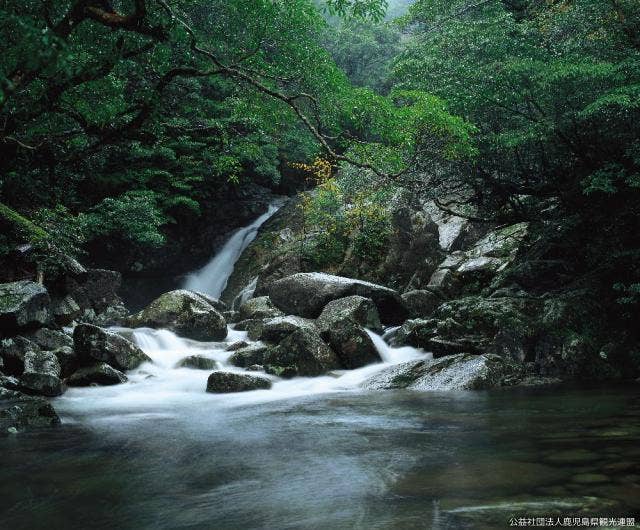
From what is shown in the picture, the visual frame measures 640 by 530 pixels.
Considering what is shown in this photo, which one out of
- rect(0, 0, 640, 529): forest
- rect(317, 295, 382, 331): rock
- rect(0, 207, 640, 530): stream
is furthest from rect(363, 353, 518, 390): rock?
rect(317, 295, 382, 331): rock

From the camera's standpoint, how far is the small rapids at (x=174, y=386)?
A: 8984mm

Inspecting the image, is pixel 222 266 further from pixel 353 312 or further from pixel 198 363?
pixel 353 312

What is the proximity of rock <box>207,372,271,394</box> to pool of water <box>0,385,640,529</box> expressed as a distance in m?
1.92

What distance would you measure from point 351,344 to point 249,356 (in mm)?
2420

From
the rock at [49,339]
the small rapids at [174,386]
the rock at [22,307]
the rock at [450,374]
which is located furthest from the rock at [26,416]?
the rock at [450,374]

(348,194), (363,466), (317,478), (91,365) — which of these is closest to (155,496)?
(317,478)

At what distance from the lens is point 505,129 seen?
527 inches

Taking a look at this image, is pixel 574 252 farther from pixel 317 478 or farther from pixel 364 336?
pixel 317 478

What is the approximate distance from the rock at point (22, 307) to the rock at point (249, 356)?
4252mm

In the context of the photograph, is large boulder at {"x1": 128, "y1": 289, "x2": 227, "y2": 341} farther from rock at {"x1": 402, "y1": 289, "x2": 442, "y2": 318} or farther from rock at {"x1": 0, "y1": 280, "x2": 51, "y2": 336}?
rock at {"x1": 402, "y1": 289, "x2": 442, "y2": 318}

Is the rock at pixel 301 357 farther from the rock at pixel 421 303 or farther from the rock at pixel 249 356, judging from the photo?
the rock at pixel 421 303

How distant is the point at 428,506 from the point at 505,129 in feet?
38.6

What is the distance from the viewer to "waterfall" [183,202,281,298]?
23.6 m

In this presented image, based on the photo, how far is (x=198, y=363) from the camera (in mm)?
12359
